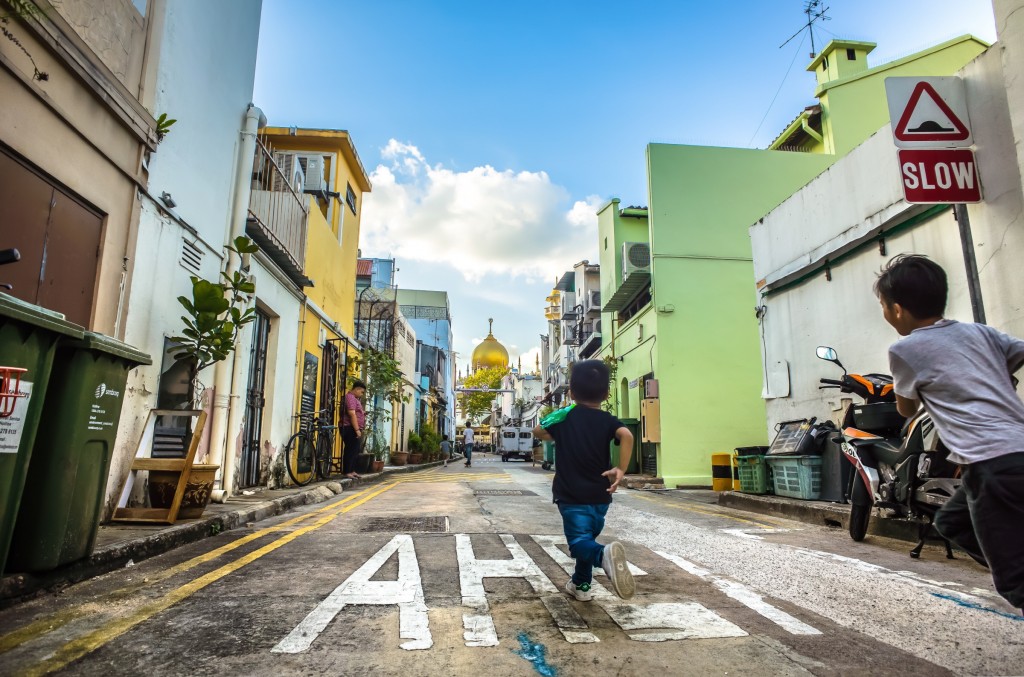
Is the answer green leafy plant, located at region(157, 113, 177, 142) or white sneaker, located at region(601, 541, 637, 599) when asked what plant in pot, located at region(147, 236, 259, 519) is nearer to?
green leafy plant, located at region(157, 113, 177, 142)

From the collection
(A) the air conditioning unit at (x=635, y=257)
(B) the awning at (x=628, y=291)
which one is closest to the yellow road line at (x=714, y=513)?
(B) the awning at (x=628, y=291)

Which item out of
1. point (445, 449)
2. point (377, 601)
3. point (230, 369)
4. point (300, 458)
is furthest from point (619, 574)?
point (445, 449)

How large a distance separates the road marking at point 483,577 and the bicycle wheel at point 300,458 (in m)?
6.33

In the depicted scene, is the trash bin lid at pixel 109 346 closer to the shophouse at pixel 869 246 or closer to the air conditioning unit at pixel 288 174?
the air conditioning unit at pixel 288 174

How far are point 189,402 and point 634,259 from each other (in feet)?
42.1

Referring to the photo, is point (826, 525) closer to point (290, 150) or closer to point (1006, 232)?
point (1006, 232)

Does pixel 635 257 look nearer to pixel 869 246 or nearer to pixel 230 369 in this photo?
pixel 869 246

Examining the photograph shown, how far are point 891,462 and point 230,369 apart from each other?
25.5 feet

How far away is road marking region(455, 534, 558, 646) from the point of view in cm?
270

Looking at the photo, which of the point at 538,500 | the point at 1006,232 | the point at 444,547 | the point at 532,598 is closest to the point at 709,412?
the point at 538,500

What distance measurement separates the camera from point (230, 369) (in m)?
8.23

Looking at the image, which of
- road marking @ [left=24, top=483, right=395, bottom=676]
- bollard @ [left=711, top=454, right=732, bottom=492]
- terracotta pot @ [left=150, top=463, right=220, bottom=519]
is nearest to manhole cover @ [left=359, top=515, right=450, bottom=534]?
road marking @ [left=24, top=483, right=395, bottom=676]

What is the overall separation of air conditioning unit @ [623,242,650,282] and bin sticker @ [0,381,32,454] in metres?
15.0

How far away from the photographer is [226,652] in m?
2.43
